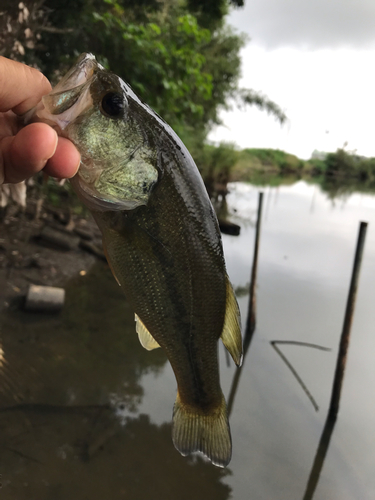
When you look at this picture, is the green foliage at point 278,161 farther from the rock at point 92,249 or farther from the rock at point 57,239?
the rock at point 57,239

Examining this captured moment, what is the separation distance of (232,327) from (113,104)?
103 centimetres

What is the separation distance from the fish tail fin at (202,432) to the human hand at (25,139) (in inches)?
48.9

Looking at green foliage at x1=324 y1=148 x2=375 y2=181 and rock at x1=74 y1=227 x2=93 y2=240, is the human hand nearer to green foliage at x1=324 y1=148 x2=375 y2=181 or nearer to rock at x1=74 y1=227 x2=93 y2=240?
rock at x1=74 y1=227 x2=93 y2=240

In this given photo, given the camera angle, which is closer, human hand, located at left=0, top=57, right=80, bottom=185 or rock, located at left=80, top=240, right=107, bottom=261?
human hand, located at left=0, top=57, right=80, bottom=185

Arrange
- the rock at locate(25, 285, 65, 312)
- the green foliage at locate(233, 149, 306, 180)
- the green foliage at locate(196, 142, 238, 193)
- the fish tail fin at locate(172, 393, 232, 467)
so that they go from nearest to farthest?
the fish tail fin at locate(172, 393, 232, 467) < the rock at locate(25, 285, 65, 312) < the green foliage at locate(196, 142, 238, 193) < the green foliage at locate(233, 149, 306, 180)

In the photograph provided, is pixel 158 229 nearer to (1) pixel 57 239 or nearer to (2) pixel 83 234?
(1) pixel 57 239

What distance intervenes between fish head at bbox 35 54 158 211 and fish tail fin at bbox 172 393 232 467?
3.44ft

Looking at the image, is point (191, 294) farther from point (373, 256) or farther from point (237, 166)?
point (237, 166)

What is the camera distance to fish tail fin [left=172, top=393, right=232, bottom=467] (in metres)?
1.59

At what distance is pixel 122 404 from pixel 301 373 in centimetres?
274

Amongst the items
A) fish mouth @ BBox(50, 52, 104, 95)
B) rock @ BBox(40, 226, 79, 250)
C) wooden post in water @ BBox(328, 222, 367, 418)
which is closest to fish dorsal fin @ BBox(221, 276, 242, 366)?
fish mouth @ BBox(50, 52, 104, 95)

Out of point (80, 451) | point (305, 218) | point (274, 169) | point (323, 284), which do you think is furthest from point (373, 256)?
point (274, 169)

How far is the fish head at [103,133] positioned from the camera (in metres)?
1.20

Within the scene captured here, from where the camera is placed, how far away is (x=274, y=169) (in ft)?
155
